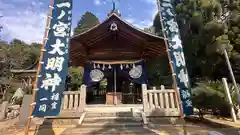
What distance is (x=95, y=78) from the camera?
10633 mm

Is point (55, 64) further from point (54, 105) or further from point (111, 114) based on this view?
point (111, 114)

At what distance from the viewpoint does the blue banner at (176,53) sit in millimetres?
4621

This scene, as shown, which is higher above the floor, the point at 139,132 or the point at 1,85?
the point at 1,85

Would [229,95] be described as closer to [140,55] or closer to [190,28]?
[140,55]

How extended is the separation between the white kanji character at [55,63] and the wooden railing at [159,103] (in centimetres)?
382

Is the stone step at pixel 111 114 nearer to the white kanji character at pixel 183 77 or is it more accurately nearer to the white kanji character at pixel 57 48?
the white kanji character at pixel 183 77

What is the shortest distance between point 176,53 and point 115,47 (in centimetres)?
629

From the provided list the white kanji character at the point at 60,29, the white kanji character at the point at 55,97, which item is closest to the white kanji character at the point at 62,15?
the white kanji character at the point at 60,29

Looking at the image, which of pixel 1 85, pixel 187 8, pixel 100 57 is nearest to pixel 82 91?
pixel 100 57

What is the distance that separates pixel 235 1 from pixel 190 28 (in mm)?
3280

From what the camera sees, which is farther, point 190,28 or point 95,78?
point 190,28

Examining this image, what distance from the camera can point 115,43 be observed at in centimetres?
1073

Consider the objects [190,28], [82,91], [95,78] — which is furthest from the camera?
[190,28]

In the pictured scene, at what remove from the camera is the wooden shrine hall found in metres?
9.30
